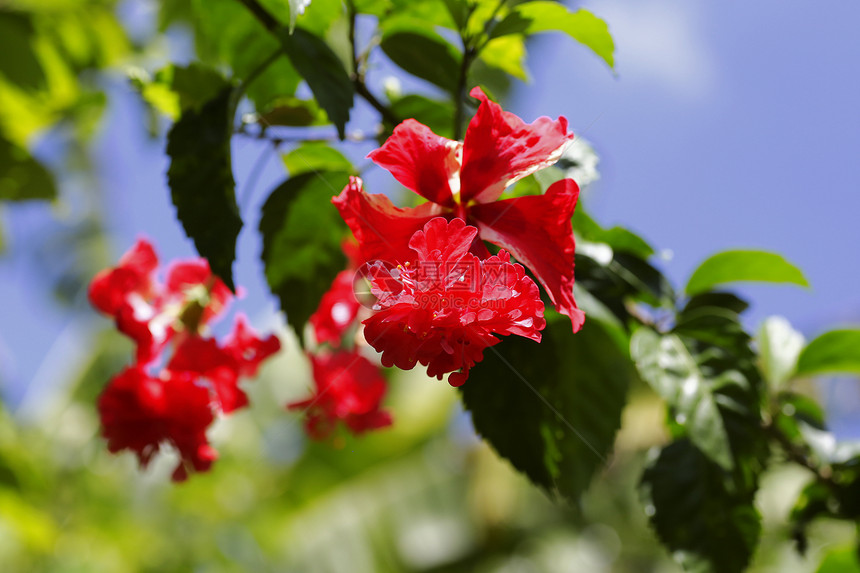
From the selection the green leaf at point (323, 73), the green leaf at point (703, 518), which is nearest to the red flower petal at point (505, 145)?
the green leaf at point (323, 73)

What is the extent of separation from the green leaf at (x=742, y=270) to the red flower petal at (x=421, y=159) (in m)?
0.43

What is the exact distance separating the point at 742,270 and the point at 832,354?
0.18 meters

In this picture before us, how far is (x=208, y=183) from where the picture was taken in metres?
0.60

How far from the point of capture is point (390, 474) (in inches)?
133

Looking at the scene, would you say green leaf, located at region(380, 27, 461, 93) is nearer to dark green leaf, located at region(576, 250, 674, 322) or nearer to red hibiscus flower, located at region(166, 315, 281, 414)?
dark green leaf, located at region(576, 250, 674, 322)

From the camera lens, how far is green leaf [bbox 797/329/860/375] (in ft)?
2.69

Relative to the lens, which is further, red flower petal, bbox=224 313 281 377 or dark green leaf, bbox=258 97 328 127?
red flower petal, bbox=224 313 281 377

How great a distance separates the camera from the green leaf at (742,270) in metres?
0.78

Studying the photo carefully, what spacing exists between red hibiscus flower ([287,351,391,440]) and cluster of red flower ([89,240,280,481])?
84 mm

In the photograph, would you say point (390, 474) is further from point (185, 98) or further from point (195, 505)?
point (185, 98)

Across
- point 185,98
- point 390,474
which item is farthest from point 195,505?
point 185,98

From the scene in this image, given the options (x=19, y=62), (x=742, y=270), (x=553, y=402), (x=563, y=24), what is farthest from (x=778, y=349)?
(x=19, y=62)

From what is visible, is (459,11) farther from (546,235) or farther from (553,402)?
(553,402)

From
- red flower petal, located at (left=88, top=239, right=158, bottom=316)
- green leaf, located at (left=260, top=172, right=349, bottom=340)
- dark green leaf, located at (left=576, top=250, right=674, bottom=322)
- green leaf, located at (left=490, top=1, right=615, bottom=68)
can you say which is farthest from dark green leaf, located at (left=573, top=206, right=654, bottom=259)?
red flower petal, located at (left=88, top=239, right=158, bottom=316)
